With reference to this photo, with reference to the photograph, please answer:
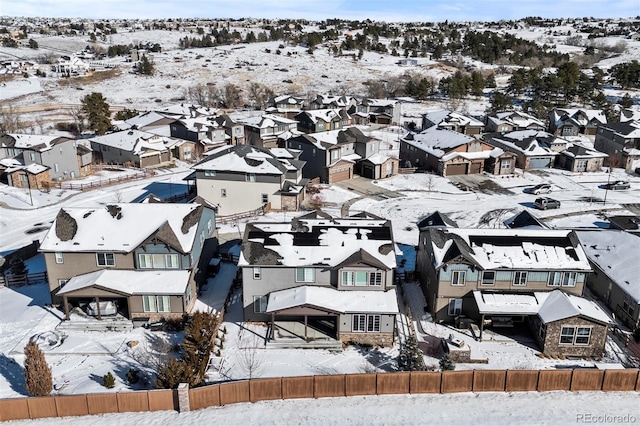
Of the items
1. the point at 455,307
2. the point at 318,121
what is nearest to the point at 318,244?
the point at 455,307

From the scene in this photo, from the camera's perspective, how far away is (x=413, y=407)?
24.6m

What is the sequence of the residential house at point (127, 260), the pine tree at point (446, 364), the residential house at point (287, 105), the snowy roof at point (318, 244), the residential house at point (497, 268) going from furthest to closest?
the residential house at point (287, 105), the residential house at point (127, 260), the snowy roof at point (318, 244), the residential house at point (497, 268), the pine tree at point (446, 364)

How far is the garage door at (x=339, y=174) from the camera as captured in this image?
62531 mm

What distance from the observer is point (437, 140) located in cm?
7100

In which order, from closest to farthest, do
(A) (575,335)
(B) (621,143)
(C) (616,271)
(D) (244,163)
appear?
1. (A) (575,335)
2. (C) (616,271)
3. (D) (244,163)
4. (B) (621,143)

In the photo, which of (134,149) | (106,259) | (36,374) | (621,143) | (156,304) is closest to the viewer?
(36,374)

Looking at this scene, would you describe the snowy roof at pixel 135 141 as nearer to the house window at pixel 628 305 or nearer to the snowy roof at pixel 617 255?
the snowy roof at pixel 617 255

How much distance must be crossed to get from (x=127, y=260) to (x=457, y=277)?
21.0 m

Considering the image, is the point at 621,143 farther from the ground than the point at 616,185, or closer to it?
farther from the ground

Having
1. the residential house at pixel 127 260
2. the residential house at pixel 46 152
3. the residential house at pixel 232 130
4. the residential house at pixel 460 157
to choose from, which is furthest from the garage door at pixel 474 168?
the residential house at pixel 46 152

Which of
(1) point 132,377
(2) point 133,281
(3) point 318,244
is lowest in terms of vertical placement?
(1) point 132,377

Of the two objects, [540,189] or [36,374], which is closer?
[36,374]

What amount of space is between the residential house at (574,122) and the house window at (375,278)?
6792cm

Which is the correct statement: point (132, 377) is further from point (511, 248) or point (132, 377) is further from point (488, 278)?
point (511, 248)
